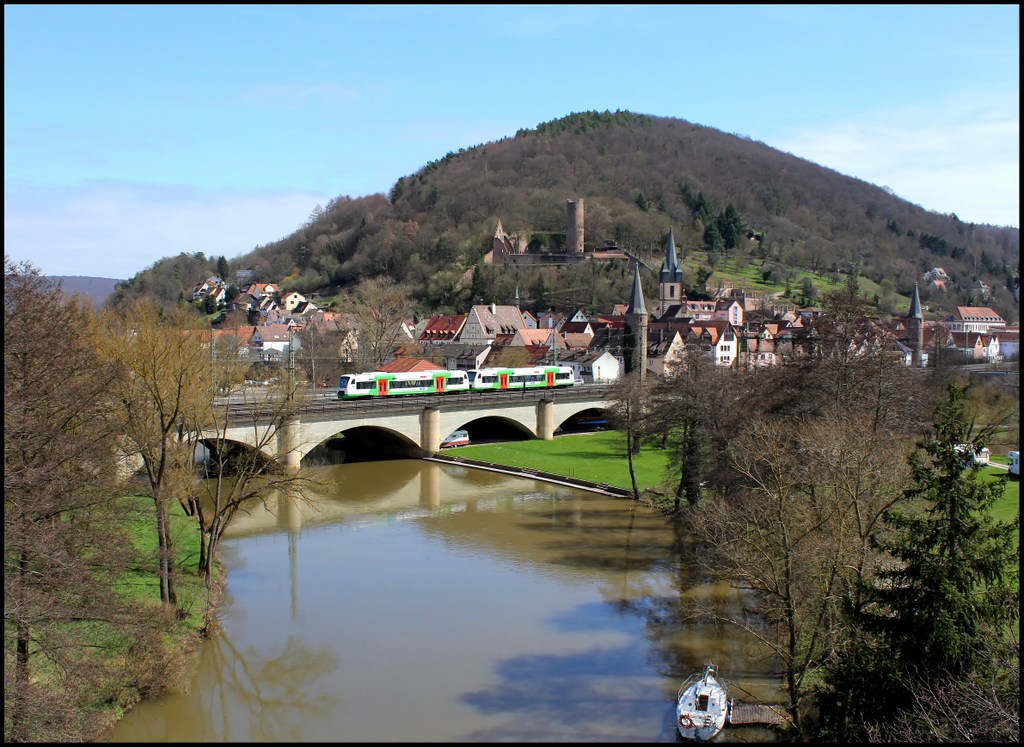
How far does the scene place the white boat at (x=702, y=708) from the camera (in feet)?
46.5

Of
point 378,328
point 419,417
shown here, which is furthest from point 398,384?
point 378,328

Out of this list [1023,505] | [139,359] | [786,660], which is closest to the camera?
[1023,505]

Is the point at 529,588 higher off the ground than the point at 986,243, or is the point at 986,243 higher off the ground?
the point at 986,243

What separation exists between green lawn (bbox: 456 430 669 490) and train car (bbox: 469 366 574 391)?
159 inches

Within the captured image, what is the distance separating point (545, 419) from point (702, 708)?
3314cm

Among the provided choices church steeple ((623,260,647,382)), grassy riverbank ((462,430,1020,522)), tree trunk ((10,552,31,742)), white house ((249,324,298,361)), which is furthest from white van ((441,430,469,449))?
white house ((249,324,298,361))

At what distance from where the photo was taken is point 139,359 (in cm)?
2036

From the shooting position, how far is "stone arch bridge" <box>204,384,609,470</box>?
36.0 meters

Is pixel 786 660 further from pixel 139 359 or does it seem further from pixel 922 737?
pixel 139 359

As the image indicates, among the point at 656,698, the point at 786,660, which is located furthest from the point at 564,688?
the point at 786,660

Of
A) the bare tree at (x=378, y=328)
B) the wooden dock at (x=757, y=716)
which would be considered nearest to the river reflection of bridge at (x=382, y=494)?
the wooden dock at (x=757, y=716)

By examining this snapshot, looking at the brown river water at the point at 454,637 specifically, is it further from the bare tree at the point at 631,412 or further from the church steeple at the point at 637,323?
the church steeple at the point at 637,323

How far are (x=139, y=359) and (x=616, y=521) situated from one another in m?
16.0

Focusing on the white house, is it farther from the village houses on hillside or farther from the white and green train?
the white and green train
